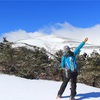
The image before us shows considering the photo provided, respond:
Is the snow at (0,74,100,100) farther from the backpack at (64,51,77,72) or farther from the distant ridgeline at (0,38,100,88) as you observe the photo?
the distant ridgeline at (0,38,100,88)

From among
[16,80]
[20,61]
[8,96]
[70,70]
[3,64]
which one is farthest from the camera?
[20,61]

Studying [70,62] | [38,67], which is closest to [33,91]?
[70,62]

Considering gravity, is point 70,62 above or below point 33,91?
above

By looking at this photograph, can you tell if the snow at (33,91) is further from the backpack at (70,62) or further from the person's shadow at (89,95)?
the backpack at (70,62)

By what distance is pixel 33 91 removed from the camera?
39.0 ft

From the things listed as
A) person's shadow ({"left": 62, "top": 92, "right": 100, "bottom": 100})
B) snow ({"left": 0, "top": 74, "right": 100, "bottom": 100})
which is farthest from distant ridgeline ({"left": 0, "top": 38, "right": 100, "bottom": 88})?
person's shadow ({"left": 62, "top": 92, "right": 100, "bottom": 100})

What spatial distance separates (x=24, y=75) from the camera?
1858 centimetres

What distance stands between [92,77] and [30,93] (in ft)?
33.9

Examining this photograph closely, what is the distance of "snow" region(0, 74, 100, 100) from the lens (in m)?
11.0

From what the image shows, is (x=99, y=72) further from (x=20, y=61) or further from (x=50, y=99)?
(x=50, y=99)

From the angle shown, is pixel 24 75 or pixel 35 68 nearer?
pixel 24 75

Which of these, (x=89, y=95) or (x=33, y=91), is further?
(x=33, y=91)

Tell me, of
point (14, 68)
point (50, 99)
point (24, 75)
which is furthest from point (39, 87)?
point (14, 68)

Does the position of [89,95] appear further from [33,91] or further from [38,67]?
[38,67]
